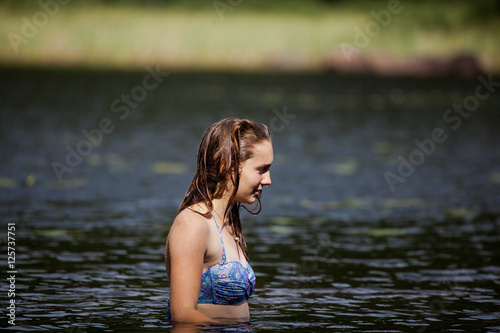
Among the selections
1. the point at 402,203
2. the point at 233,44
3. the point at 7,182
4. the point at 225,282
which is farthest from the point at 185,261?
the point at 233,44

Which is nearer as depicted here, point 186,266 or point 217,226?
point 186,266

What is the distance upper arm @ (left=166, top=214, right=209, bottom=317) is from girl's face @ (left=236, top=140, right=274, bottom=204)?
21.1 inches

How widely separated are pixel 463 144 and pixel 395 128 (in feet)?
19.7

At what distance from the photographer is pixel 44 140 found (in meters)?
28.3

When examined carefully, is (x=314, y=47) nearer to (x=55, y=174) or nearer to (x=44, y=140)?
(x=44, y=140)

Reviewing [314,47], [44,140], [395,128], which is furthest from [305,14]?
[44,140]
